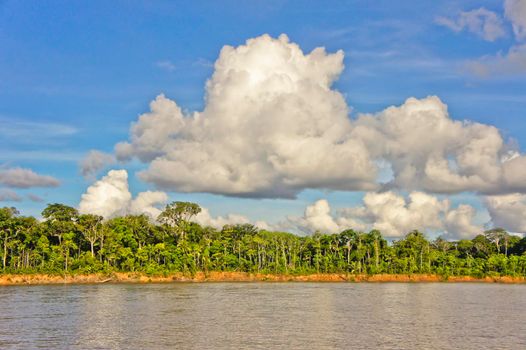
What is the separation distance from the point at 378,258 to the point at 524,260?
136ft

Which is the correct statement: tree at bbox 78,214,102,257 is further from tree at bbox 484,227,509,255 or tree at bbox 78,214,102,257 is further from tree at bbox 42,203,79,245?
tree at bbox 484,227,509,255

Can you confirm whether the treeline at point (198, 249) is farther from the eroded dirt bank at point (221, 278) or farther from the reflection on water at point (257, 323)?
the reflection on water at point (257, 323)

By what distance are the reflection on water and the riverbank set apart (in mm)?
47398

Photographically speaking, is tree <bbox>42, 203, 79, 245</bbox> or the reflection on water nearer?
the reflection on water

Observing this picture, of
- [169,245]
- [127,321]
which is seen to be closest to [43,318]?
[127,321]

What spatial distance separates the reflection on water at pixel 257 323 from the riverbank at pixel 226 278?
4740cm

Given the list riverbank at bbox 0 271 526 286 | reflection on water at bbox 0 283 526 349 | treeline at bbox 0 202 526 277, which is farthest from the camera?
treeline at bbox 0 202 526 277

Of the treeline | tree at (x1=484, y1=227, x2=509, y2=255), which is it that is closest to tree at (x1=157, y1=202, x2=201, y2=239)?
the treeline

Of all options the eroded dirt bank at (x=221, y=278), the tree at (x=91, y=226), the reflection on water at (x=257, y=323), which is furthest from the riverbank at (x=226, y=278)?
the reflection on water at (x=257, y=323)

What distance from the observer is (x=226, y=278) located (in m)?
148

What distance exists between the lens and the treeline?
136000mm

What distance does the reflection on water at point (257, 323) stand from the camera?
42906 millimetres

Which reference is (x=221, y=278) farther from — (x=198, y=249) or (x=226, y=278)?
(x=198, y=249)

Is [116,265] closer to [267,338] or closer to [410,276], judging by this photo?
[410,276]
